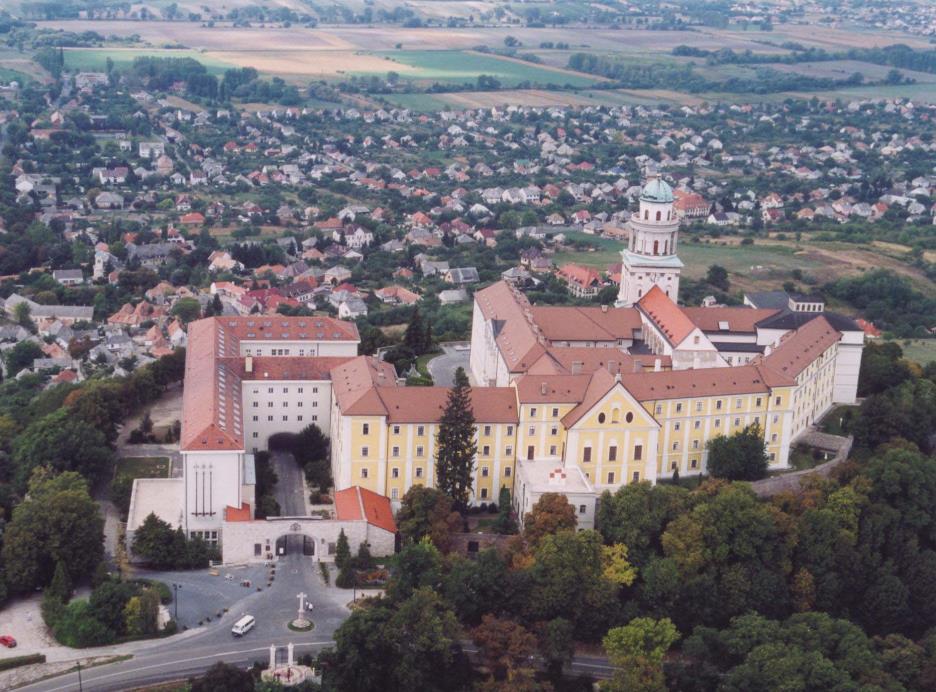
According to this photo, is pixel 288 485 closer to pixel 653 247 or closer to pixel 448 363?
pixel 448 363

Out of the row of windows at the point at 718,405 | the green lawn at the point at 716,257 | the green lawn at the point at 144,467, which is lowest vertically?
the green lawn at the point at 716,257

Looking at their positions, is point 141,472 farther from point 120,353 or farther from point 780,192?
point 780,192

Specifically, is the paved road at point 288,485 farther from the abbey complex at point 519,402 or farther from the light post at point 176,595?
the light post at point 176,595

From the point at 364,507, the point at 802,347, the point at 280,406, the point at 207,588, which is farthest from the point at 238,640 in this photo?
the point at 802,347

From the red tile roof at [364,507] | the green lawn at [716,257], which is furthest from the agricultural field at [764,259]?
the red tile roof at [364,507]

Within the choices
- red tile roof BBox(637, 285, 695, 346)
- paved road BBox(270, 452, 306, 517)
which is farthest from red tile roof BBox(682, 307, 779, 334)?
paved road BBox(270, 452, 306, 517)

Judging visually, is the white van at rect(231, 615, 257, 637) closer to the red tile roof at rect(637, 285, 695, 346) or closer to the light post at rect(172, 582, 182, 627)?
the light post at rect(172, 582, 182, 627)
